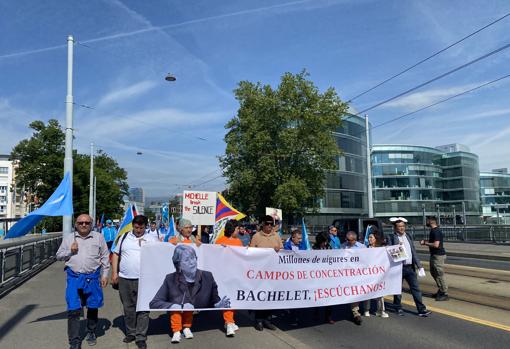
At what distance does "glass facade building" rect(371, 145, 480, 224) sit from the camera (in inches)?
3430

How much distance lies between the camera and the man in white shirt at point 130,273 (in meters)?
5.88

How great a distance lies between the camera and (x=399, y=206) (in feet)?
285

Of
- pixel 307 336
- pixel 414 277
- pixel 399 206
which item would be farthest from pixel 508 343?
pixel 399 206

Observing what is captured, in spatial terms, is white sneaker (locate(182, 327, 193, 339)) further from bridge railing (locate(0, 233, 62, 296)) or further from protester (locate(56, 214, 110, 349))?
bridge railing (locate(0, 233, 62, 296))

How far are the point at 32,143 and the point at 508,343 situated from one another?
162 ft

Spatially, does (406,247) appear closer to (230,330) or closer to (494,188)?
(230,330)

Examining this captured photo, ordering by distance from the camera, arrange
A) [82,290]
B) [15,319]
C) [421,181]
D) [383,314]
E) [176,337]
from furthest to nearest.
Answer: [421,181] → [383,314] → [15,319] → [176,337] → [82,290]

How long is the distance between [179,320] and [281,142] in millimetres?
33980

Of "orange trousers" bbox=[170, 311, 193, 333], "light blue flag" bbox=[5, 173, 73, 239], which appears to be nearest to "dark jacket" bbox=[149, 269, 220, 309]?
"orange trousers" bbox=[170, 311, 193, 333]

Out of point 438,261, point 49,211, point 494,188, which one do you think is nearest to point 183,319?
point 49,211

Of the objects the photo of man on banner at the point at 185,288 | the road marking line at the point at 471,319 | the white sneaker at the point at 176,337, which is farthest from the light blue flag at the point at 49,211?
the road marking line at the point at 471,319

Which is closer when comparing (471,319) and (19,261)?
(471,319)

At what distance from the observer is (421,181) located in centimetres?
9106

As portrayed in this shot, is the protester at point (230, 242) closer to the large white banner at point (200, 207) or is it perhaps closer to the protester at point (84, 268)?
the protester at point (84, 268)
